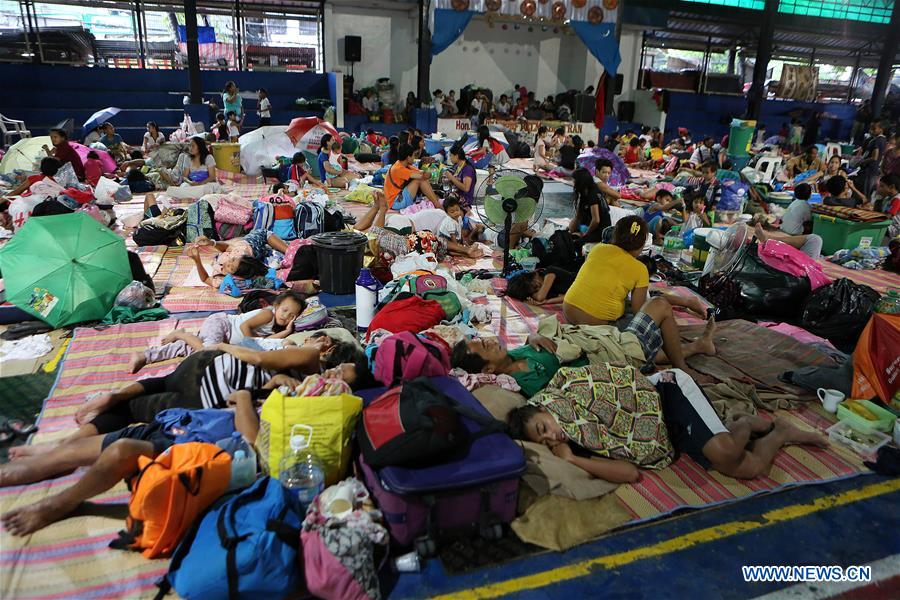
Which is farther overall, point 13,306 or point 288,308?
point 13,306

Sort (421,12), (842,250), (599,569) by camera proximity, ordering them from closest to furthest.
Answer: (599,569) → (842,250) → (421,12)

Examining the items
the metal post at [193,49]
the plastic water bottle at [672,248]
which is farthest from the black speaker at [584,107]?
the plastic water bottle at [672,248]

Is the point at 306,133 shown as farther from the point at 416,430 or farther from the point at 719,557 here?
the point at 719,557

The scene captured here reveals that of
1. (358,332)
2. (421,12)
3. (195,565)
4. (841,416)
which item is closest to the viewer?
(195,565)

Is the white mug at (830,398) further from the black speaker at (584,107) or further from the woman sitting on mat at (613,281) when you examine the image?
the black speaker at (584,107)

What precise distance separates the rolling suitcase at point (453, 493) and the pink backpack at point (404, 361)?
644 mm

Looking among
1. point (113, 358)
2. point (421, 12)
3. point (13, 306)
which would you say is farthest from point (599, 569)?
point (421, 12)

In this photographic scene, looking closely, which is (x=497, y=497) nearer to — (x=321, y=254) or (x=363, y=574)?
(x=363, y=574)

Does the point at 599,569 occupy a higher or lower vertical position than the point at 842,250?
lower

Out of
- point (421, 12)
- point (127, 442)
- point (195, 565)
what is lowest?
point (195, 565)

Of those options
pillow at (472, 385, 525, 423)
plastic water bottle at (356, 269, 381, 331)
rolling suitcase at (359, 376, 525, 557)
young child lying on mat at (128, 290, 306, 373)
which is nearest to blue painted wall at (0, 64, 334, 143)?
young child lying on mat at (128, 290, 306, 373)

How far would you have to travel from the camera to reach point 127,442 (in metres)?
2.88

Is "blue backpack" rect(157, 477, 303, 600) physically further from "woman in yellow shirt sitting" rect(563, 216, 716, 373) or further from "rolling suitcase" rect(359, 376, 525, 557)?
"woman in yellow shirt sitting" rect(563, 216, 716, 373)

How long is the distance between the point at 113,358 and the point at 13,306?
1478 mm
